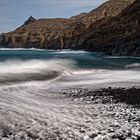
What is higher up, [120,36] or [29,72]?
[120,36]

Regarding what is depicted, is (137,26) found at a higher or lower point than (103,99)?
higher

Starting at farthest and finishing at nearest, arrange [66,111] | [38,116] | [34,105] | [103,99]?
[103,99] < [34,105] < [66,111] < [38,116]

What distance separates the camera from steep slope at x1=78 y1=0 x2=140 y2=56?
330 ft

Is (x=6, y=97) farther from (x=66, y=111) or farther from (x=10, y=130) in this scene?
(x=10, y=130)

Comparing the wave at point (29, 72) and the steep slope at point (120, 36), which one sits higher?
the steep slope at point (120, 36)

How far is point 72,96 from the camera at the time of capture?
26.6m

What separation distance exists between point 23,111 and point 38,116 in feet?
5.09

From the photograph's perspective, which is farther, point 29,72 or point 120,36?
point 120,36

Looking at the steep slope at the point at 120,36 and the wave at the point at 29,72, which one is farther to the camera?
the steep slope at the point at 120,36

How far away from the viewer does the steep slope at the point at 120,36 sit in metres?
101

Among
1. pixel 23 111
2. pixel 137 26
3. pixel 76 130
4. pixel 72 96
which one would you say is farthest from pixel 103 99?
pixel 137 26

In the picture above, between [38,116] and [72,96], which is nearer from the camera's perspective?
[38,116]

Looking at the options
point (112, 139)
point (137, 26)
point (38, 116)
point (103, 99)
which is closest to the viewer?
point (112, 139)

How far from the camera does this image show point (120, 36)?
114438 millimetres
